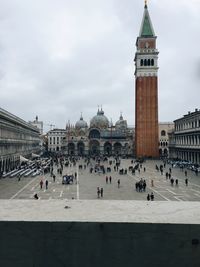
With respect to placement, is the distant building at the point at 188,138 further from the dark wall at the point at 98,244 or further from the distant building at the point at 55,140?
the distant building at the point at 55,140

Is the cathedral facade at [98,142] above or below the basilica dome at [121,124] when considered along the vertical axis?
below

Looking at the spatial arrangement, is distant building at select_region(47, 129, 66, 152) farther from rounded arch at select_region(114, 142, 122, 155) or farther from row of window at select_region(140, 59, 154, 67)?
row of window at select_region(140, 59, 154, 67)

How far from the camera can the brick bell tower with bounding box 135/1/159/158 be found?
99188 mm

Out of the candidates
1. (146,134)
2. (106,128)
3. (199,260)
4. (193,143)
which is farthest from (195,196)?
(106,128)

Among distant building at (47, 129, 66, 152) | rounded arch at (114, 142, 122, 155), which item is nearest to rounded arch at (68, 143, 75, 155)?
rounded arch at (114, 142, 122, 155)

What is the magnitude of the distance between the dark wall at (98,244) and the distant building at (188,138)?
58884 mm

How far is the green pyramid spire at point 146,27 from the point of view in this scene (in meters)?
101

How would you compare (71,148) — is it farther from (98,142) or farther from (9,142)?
(9,142)

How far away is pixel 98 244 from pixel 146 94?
308ft

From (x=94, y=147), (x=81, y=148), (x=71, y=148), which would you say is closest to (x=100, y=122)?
(x=94, y=147)

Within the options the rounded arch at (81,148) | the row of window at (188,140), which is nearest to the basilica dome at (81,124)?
the rounded arch at (81,148)

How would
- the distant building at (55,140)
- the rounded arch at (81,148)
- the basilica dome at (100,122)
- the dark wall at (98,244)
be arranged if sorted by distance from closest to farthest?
the dark wall at (98,244) < the rounded arch at (81,148) < the basilica dome at (100,122) < the distant building at (55,140)

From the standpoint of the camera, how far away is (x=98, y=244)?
7.54 meters

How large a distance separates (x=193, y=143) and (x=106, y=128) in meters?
82.3
